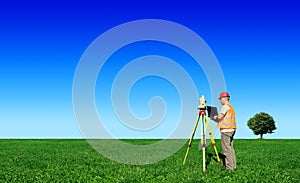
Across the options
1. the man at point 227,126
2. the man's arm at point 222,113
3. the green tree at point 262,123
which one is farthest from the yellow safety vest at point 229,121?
the green tree at point 262,123

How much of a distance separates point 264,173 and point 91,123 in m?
8.05

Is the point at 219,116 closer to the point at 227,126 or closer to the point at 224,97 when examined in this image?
the point at 227,126

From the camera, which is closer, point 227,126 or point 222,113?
point 222,113

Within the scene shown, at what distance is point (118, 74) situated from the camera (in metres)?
18.7

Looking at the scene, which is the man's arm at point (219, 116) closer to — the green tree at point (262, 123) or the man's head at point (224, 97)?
the man's head at point (224, 97)

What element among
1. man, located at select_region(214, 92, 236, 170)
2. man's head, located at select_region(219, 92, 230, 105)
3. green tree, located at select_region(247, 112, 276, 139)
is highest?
green tree, located at select_region(247, 112, 276, 139)

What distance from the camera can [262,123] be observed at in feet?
285

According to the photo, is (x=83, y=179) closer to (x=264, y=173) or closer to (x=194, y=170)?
(x=194, y=170)

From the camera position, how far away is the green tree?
8606 cm

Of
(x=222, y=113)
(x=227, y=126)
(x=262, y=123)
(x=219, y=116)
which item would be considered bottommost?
(x=227, y=126)

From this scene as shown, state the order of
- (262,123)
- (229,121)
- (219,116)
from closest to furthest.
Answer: (219,116) → (229,121) → (262,123)

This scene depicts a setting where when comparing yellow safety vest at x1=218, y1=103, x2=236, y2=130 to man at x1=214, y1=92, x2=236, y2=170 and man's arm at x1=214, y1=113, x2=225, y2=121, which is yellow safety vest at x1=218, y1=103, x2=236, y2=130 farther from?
man's arm at x1=214, y1=113, x2=225, y2=121

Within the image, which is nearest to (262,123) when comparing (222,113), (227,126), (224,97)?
(227,126)

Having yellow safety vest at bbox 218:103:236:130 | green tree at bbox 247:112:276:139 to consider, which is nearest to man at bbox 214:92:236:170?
yellow safety vest at bbox 218:103:236:130
